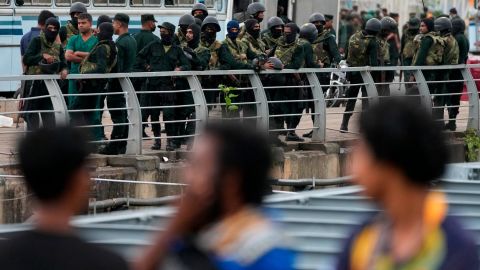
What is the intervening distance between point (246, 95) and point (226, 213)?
523 inches

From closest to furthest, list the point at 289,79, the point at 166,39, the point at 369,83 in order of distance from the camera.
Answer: the point at 166,39 < the point at 289,79 < the point at 369,83

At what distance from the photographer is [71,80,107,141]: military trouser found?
14797mm

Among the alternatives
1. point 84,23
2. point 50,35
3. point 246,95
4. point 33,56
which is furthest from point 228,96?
point 33,56

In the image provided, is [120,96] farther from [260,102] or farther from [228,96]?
[260,102]

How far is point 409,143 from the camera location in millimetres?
3816

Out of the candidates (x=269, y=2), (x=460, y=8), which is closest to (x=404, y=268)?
(x=269, y=2)

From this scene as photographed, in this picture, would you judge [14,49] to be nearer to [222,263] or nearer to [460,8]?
[222,263]

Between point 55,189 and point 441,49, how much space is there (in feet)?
51.3

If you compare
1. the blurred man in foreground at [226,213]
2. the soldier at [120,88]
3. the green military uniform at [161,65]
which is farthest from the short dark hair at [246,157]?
the green military uniform at [161,65]

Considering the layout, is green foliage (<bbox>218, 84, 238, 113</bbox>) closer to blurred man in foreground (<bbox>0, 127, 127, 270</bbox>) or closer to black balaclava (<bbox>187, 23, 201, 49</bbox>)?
black balaclava (<bbox>187, 23, 201, 49</bbox>)

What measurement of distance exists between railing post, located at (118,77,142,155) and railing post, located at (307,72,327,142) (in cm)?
272

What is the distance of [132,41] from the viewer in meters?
15.4

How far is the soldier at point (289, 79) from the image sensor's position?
1717 cm

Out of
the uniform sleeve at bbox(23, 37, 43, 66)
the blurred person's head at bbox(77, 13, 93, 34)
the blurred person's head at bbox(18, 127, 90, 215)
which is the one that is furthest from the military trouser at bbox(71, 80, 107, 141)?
the blurred person's head at bbox(18, 127, 90, 215)
